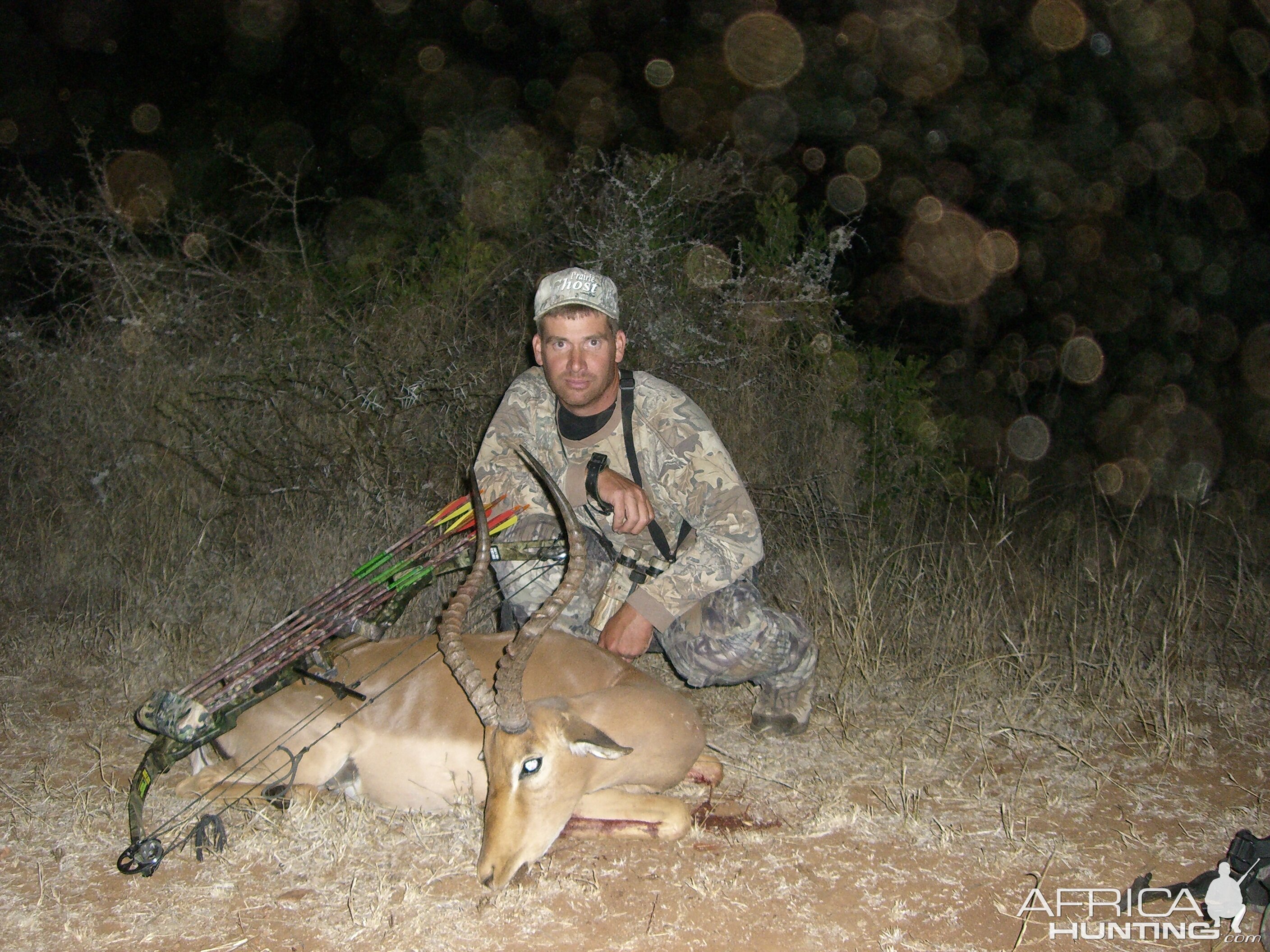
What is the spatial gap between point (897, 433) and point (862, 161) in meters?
9.50

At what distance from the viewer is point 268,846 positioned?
3088 mm

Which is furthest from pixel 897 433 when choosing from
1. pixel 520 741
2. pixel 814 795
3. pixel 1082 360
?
pixel 1082 360

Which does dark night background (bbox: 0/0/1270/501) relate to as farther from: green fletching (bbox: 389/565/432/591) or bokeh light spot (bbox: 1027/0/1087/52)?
green fletching (bbox: 389/565/432/591)

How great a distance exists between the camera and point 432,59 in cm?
1534

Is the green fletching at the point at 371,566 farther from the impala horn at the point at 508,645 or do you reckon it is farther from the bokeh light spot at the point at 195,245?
the bokeh light spot at the point at 195,245

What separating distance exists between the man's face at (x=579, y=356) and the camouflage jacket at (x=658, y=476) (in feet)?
0.62

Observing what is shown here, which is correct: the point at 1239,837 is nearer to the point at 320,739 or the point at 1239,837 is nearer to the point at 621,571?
the point at 621,571

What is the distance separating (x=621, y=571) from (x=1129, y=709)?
2323mm

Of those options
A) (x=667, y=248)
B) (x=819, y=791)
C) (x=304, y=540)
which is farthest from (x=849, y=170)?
(x=819, y=791)

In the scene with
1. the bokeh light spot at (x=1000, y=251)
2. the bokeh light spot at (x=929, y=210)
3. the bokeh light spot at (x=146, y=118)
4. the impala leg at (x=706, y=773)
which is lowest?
the impala leg at (x=706, y=773)

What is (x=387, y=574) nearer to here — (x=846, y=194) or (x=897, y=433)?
(x=897, y=433)

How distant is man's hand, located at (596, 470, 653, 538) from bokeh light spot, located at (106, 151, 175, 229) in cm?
552

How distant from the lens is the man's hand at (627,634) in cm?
372

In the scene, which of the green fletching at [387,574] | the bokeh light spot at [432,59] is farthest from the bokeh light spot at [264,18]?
the green fletching at [387,574]
